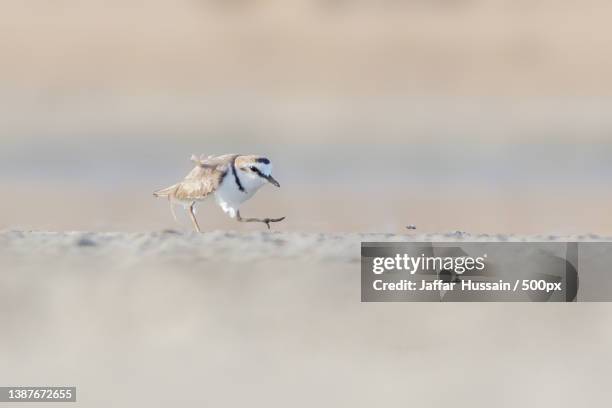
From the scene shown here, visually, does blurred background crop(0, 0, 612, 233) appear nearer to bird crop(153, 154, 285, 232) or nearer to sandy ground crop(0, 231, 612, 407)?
bird crop(153, 154, 285, 232)

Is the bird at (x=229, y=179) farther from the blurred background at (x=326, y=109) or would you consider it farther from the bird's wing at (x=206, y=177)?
the blurred background at (x=326, y=109)

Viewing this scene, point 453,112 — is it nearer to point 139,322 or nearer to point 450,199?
point 450,199

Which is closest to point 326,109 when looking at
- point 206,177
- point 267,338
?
point 206,177

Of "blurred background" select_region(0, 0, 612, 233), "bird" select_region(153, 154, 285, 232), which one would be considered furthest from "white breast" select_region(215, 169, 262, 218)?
"blurred background" select_region(0, 0, 612, 233)

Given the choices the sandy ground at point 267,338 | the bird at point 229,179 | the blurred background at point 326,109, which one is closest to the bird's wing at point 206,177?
the bird at point 229,179

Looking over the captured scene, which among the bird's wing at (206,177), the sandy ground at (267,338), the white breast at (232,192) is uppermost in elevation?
the bird's wing at (206,177)

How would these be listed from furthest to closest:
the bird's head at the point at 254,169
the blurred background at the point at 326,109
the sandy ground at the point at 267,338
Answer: the blurred background at the point at 326,109
the bird's head at the point at 254,169
the sandy ground at the point at 267,338
